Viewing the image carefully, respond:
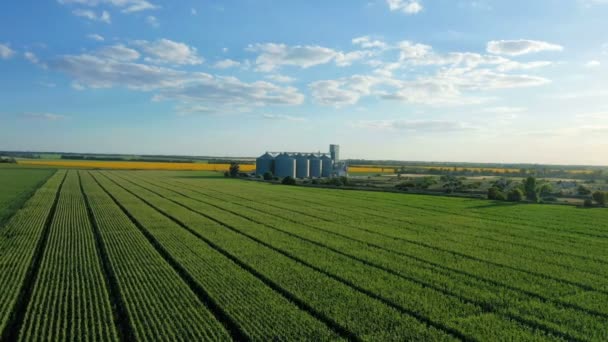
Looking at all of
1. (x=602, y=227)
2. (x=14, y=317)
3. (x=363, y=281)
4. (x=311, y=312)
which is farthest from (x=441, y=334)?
(x=602, y=227)

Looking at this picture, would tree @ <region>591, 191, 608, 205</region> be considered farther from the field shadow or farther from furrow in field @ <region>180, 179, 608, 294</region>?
furrow in field @ <region>180, 179, 608, 294</region>

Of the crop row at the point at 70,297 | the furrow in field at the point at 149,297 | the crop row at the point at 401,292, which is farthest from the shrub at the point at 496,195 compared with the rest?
→ the crop row at the point at 70,297

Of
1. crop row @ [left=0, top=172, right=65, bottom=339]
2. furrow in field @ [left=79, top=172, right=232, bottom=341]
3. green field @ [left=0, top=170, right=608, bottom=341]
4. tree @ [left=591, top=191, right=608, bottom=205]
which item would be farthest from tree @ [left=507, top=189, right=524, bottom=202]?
crop row @ [left=0, top=172, right=65, bottom=339]

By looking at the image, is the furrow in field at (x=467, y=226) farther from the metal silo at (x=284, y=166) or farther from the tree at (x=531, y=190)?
the metal silo at (x=284, y=166)

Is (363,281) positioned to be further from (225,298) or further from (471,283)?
(225,298)

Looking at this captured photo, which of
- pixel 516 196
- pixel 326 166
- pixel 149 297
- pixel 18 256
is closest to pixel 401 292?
pixel 149 297

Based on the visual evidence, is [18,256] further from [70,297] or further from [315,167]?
[315,167]

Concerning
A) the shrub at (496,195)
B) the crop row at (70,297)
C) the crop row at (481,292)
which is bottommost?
the crop row at (481,292)
